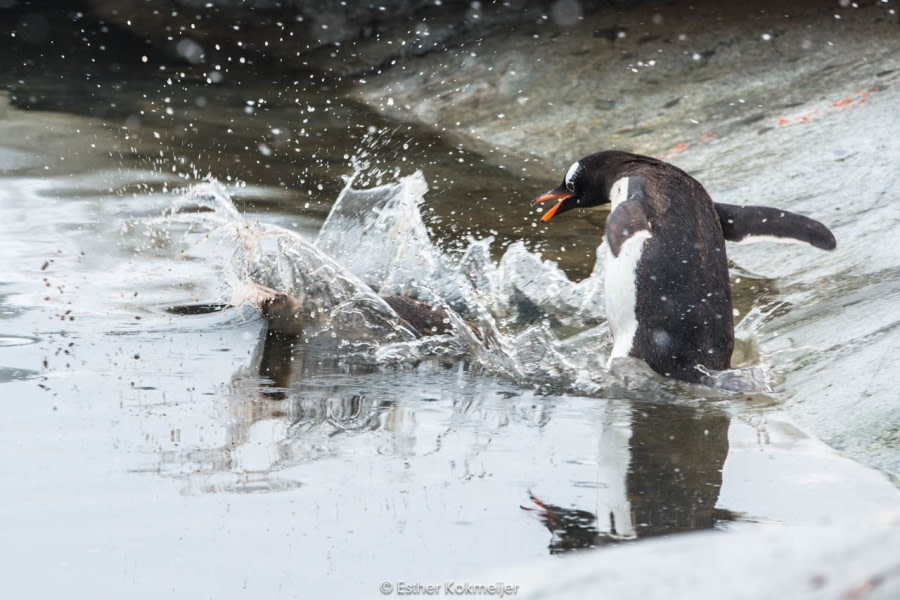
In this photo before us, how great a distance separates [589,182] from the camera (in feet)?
17.3

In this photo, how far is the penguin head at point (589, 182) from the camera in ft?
17.1

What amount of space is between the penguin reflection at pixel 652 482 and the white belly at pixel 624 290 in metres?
0.47

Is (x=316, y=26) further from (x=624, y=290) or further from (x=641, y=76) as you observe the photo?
(x=624, y=290)

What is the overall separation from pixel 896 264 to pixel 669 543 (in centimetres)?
413

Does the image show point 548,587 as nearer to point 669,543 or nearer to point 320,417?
point 669,543

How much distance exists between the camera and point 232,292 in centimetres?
536

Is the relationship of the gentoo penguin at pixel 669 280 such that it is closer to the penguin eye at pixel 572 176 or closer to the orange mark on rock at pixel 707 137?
the penguin eye at pixel 572 176

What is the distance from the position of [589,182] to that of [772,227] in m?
0.79

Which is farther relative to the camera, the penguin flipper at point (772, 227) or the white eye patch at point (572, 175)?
the white eye patch at point (572, 175)

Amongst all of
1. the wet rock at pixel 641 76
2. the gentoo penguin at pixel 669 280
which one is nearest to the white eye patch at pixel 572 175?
the gentoo penguin at pixel 669 280

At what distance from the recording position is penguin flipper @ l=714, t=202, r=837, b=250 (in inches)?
193

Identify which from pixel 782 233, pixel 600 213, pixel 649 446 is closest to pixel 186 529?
pixel 649 446

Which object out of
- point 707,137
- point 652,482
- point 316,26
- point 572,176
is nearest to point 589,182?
point 572,176

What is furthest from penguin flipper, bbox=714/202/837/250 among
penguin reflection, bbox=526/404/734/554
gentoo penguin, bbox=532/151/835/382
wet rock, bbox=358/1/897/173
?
wet rock, bbox=358/1/897/173
